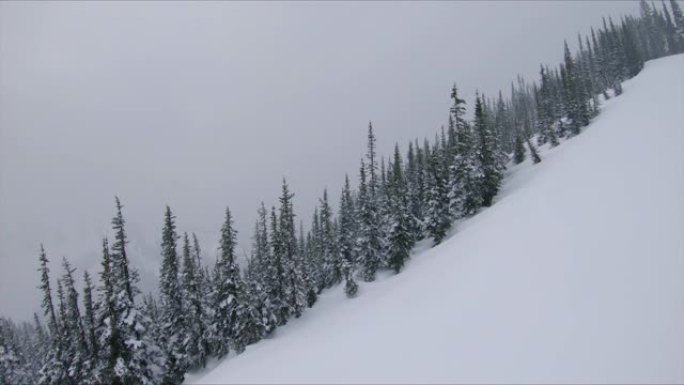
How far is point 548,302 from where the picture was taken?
672 inches

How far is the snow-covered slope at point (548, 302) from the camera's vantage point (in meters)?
13.3

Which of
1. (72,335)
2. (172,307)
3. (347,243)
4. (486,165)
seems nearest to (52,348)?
(72,335)

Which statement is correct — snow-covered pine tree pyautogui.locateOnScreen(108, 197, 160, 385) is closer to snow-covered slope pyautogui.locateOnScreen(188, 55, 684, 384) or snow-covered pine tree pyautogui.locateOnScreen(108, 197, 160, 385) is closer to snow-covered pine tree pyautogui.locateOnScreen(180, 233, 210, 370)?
snow-covered slope pyautogui.locateOnScreen(188, 55, 684, 384)

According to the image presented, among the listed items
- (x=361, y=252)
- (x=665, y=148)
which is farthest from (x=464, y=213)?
(x=665, y=148)

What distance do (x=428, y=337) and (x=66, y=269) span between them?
136 feet

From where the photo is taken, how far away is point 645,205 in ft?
73.9

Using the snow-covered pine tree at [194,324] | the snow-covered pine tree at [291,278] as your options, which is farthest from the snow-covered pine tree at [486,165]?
the snow-covered pine tree at [194,324]

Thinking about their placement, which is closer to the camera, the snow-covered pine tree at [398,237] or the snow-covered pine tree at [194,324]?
the snow-covered pine tree at [194,324]

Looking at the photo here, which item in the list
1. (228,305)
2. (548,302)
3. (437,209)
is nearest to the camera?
(548,302)

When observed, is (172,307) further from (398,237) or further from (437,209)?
(437,209)

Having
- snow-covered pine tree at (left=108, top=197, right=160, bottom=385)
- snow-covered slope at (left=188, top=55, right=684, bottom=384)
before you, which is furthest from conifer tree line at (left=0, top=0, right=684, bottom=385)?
snow-covered slope at (left=188, top=55, right=684, bottom=384)

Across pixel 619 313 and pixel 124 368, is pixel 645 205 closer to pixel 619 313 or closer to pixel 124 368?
pixel 619 313

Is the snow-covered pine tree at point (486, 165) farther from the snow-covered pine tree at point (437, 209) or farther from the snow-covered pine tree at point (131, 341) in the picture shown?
the snow-covered pine tree at point (131, 341)

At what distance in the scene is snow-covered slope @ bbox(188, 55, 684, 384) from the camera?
525 inches
